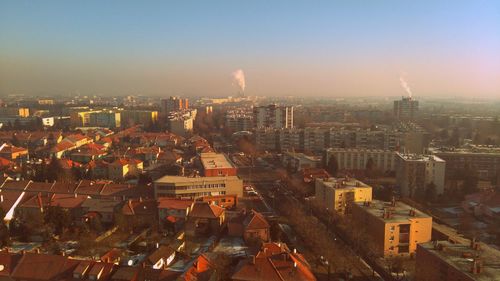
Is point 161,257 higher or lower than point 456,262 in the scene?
lower

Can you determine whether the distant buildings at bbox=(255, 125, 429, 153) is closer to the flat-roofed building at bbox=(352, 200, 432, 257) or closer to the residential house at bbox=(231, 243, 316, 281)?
the flat-roofed building at bbox=(352, 200, 432, 257)

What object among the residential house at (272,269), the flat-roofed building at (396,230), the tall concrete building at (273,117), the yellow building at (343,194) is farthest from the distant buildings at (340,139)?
the residential house at (272,269)

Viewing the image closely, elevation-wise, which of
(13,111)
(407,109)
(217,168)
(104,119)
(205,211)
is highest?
(407,109)

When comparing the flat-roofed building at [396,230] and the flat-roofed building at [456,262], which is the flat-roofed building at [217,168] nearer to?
the flat-roofed building at [396,230]

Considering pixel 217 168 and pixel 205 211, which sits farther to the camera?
pixel 217 168

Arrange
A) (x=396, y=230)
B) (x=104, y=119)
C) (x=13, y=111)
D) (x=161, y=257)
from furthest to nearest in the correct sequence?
1. (x=13, y=111)
2. (x=104, y=119)
3. (x=396, y=230)
4. (x=161, y=257)

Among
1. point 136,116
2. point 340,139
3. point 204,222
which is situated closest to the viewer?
point 204,222

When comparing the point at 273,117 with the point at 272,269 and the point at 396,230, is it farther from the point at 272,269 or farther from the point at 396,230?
the point at 272,269

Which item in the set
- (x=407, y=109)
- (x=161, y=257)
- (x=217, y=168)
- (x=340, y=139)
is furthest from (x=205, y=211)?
(x=407, y=109)
